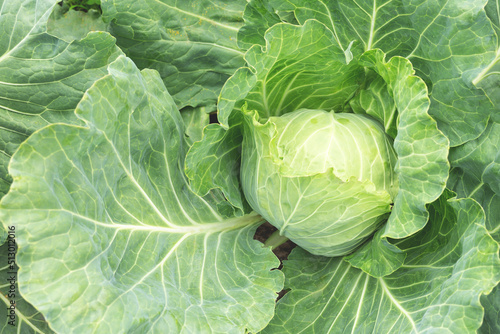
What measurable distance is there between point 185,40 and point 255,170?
0.89 m

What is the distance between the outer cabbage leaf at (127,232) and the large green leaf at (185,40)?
374mm

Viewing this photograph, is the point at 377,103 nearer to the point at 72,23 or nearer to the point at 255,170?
Result: the point at 255,170

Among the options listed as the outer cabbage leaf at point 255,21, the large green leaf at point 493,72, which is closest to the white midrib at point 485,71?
the large green leaf at point 493,72

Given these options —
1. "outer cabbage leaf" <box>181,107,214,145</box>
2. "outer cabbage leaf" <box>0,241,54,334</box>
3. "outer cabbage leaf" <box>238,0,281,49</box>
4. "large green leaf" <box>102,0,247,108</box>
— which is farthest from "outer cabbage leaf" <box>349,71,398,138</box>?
"outer cabbage leaf" <box>0,241,54,334</box>

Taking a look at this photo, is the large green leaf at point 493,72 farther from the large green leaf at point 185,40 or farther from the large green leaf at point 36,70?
the large green leaf at point 36,70

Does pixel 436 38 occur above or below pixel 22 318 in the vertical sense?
above

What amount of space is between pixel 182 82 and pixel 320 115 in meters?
0.87

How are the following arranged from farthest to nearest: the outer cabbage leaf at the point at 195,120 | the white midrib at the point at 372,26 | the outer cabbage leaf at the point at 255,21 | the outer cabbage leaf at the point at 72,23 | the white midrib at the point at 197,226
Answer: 1. the outer cabbage leaf at the point at 195,120
2. the outer cabbage leaf at the point at 72,23
3. the outer cabbage leaf at the point at 255,21
4. the white midrib at the point at 372,26
5. the white midrib at the point at 197,226

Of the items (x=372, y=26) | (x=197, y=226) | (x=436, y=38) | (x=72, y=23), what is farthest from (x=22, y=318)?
(x=436, y=38)

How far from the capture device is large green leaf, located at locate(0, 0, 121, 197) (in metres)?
2.07

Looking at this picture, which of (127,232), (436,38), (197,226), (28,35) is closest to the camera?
(127,232)

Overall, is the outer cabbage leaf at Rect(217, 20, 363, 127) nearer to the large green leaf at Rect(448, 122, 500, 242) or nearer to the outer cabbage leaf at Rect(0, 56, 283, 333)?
the outer cabbage leaf at Rect(0, 56, 283, 333)

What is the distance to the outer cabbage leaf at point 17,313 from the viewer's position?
214cm

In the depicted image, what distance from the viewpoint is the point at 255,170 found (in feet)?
6.49
